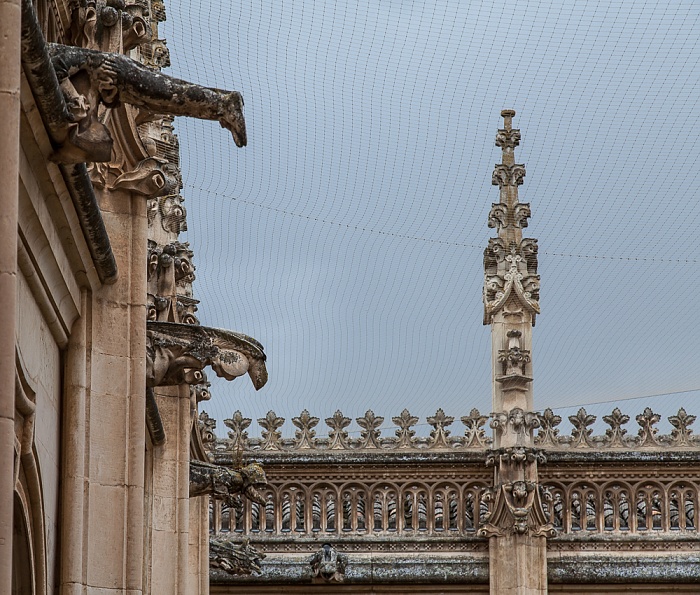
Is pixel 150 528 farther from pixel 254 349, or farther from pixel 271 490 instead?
pixel 271 490

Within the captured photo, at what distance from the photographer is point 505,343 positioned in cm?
2556

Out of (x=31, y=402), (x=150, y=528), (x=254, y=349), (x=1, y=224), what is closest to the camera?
(x=1, y=224)

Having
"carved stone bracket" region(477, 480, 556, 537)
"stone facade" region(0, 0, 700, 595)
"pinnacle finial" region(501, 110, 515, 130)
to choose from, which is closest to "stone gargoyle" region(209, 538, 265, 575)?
→ "stone facade" region(0, 0, 700, 595)

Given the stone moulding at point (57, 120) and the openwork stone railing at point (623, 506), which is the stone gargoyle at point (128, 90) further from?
the openwork stone railing at point (623, 506)

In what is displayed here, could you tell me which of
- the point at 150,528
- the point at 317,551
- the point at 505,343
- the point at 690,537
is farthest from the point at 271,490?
the point at 150,528

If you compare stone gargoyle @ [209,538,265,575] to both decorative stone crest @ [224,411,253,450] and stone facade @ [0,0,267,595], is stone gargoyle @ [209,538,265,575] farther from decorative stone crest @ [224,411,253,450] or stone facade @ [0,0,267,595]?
stone facade @ [0,0,267,595]

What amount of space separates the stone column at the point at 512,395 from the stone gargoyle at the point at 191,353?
39.0 ft

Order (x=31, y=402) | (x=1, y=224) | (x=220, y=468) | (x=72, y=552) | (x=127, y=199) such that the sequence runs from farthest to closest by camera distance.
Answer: (x=220, y=468)
(x=127, y=199)
(x=72, y=552)
(x=31, y=402)
(x=1, y=224)

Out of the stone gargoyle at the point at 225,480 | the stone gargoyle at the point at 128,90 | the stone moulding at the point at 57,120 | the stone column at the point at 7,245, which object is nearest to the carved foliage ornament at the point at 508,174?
the stone gargoyle at the point at 225,480

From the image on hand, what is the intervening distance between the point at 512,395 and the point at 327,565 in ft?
11.2

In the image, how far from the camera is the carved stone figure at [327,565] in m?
24.4

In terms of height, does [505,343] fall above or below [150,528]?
above

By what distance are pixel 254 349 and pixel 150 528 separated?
3.04 m

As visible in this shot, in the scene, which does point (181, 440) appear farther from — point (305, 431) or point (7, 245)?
point (7, 245)
